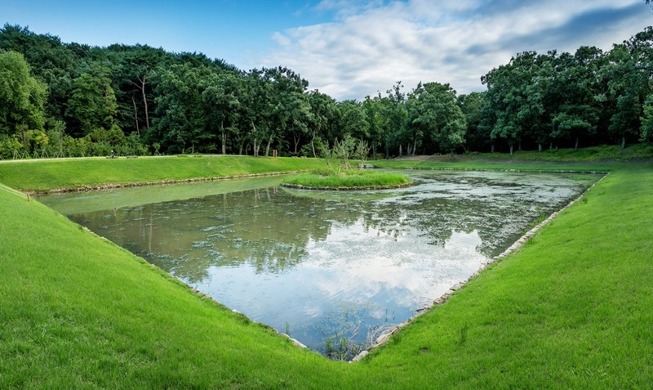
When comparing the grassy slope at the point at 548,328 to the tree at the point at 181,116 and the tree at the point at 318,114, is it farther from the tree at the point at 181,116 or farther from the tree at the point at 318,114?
the tree at the point at 318,114

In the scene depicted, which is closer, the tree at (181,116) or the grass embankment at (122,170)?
the grass embankment at (122,170)

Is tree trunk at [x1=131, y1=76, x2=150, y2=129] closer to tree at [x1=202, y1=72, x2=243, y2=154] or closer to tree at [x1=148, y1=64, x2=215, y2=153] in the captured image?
tree at [x1=148, y1=64, x2=215, y2=153]

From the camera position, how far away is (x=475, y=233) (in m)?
16.2

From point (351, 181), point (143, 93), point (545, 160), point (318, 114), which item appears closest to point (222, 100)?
point (318, 114)

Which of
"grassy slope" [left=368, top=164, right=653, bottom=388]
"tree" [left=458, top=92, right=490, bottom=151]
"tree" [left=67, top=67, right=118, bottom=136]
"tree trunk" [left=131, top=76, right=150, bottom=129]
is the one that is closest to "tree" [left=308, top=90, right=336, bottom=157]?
"tree" [left=458, top=92, right=490, bottom=151]

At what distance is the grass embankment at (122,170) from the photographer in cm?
3006

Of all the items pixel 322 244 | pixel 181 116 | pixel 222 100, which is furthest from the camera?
pixel 181 116

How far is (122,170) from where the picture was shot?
36.9 meters

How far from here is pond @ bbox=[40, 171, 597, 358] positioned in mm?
9070

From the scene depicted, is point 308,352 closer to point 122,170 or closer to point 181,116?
point 122,170

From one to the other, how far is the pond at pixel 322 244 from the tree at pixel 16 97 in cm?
2589

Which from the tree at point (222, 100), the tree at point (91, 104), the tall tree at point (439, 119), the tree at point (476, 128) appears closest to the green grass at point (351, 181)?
the tree at point (222, 100)

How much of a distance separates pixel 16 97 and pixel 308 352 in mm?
53621

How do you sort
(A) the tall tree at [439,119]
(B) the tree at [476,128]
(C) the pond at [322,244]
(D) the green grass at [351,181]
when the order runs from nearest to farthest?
(C) the pond at [322,244] < (D) the green grass at [351,181] < (A) the tall tree at [439,119] < (B) the tree at [476,128]
